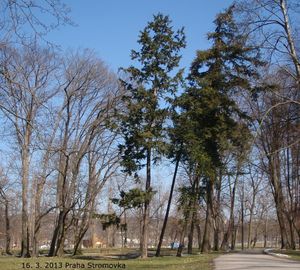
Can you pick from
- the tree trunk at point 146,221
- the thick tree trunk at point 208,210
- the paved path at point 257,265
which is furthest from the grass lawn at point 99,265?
the thick tree trunk at point 208,210

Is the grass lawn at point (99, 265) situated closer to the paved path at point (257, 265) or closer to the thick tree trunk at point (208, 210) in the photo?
the paved path at point (257, 265)

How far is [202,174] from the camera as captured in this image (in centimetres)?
3450

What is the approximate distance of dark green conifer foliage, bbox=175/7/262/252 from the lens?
1348 inches

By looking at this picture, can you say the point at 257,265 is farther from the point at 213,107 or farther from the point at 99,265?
the point at 213,107

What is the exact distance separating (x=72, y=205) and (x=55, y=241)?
3.75 m

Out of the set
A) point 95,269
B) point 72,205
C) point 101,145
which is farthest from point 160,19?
point 95,269

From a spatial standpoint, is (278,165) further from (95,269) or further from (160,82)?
(95,269)

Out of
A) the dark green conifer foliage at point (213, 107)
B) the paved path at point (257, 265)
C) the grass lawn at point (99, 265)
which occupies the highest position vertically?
the dark green conifer foliage at point (213, 107)

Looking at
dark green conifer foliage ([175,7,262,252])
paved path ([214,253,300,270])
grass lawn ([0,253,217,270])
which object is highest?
dark green conifer foliage ([175,7,262,252])

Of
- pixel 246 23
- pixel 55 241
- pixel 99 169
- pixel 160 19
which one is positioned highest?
pixel 160 19

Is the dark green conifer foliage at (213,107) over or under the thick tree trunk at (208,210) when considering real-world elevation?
over

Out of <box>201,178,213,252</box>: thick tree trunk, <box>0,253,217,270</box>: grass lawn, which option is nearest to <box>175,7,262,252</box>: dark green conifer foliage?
<box>201,178,213,252</box>: thick tree trunk

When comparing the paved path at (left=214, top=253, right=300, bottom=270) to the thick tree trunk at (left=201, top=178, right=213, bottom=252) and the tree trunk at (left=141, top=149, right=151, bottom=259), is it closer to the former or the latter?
the tree trunk at (left=141, top=149, right=151, bottom=259)

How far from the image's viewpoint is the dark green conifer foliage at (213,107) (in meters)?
34.2
